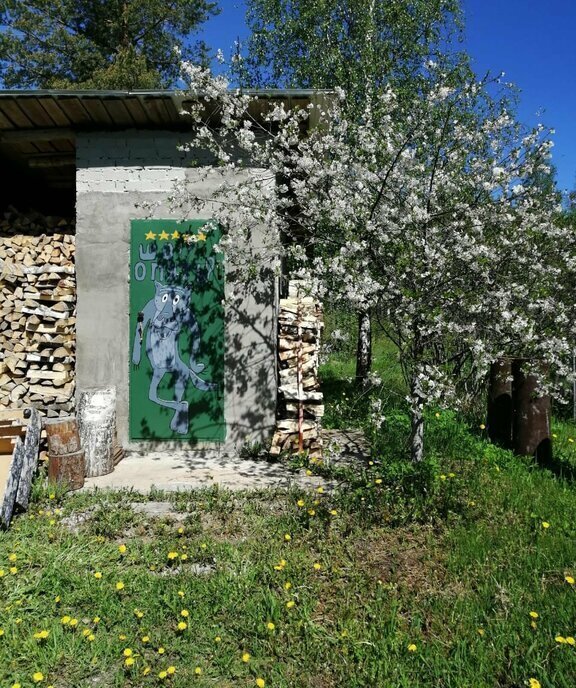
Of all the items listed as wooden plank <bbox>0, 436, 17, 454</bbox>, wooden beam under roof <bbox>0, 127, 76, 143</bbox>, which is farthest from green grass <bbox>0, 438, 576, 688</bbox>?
wooden beam under roof <bbox>0, 127, 76, 143</bbox>

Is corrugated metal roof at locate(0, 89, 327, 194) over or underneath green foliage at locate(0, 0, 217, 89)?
underneath

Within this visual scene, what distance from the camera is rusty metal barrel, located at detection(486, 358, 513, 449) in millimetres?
6203

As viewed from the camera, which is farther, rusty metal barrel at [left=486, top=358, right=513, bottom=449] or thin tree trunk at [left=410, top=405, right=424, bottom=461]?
rusty metal barrel at [left=486, top=358, right=513, bottom=449]

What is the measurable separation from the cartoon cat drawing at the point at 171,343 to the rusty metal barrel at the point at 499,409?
11.2 ft

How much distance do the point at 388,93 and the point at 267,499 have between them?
13.3ft

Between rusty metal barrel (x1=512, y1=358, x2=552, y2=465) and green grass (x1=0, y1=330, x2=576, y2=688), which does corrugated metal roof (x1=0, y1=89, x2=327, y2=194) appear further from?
green grass (x1=0, y1=330, x2=576, y2=688)

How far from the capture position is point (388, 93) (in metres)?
5.09

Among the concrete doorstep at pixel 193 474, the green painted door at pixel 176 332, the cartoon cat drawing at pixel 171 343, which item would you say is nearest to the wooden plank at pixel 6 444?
the concrete doorstep at pixel 193 474

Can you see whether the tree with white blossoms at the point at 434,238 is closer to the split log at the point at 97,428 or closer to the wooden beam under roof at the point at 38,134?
the wooden beam under roof at the point at 38,134

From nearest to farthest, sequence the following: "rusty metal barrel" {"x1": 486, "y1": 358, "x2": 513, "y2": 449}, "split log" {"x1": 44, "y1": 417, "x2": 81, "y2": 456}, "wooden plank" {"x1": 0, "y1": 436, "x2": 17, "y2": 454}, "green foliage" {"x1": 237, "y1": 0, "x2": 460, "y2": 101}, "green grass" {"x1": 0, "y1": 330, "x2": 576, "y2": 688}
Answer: "green grass" {"x1": 0, "y1": 330, "x2": 576, "y2": 688}, "wooden plank" {"x1": 0, "y1": 436, "x2": 17, "y2": 454}, "split log" {"x1": 44, "y1": 417, "x2": 81, "y2": 456}, "rusty metal barrel" {"x1": 486, "y1": 358, "x2": 513, "y2": 449}, "green foliage" {"x1": 237, "y1": 0, "x2": 460, "y2": 101}

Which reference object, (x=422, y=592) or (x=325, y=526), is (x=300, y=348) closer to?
(x=325, y=526)

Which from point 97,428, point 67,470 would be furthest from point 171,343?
point 67,470

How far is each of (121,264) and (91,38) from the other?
14.3 meters

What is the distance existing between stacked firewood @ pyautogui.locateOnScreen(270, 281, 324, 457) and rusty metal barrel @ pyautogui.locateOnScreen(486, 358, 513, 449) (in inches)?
82.9
